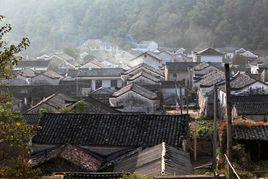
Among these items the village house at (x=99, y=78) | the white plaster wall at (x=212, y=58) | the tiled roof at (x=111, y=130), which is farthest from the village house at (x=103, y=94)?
the white plaster wall at (x=212, y=58)

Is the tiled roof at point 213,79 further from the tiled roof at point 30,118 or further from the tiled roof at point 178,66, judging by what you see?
the tiled roof at point 30,118

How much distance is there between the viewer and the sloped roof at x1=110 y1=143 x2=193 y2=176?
13.6m

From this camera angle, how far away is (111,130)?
19.4 meters

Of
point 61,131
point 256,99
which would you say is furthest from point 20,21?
point 61,131

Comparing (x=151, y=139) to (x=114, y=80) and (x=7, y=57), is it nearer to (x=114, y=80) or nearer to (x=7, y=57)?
(x=7, y=57)

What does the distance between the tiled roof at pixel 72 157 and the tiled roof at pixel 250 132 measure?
6.79m

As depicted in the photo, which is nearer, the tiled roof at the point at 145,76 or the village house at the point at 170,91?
the village house at the point at 170,91

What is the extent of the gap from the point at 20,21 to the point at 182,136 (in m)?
97.2

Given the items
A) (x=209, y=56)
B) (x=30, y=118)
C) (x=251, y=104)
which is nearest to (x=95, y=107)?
(x=30, y=118)

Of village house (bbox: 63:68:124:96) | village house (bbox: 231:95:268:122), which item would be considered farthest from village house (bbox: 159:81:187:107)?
village house (bbox: 231:95:268:122)

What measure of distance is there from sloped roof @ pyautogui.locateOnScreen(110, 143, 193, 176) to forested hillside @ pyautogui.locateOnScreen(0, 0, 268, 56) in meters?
68.5

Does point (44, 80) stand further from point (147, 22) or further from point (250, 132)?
point (147, 22)

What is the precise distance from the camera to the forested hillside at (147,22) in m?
85.4

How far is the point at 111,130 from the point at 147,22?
7957 cm
